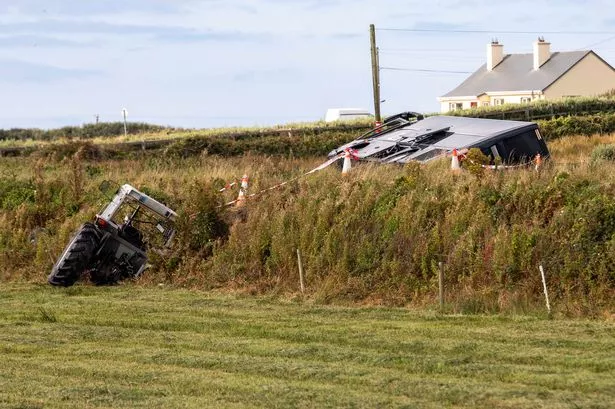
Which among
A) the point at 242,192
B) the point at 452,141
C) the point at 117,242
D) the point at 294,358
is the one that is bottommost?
the point at 294,358

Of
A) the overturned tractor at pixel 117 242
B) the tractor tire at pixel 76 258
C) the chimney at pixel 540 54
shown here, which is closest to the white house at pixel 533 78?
the chimney at pixel 540 54

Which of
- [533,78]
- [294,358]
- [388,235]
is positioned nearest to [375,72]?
[533,78]

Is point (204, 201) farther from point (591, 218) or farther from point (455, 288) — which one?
point (591, 218)

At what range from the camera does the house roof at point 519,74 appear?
243ft

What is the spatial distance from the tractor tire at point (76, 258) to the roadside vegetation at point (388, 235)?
1075mm

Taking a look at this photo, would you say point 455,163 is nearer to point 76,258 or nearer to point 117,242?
point 117,242

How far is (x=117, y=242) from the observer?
2098 cm

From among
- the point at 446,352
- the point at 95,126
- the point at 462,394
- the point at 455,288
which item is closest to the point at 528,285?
the point at 455,288

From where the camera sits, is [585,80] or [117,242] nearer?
[117,242]

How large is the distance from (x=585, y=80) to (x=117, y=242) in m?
60.1

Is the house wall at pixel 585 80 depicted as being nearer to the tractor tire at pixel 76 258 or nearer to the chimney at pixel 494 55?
the chimney at pixel 494 55

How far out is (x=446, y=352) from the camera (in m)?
12.4

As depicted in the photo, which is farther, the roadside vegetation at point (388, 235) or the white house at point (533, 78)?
the white house at point (533, 78)

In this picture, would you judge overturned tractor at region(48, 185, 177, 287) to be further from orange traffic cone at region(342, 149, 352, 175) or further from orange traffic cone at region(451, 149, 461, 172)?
orange traffic cone at region(451, 149, 461, 172)
